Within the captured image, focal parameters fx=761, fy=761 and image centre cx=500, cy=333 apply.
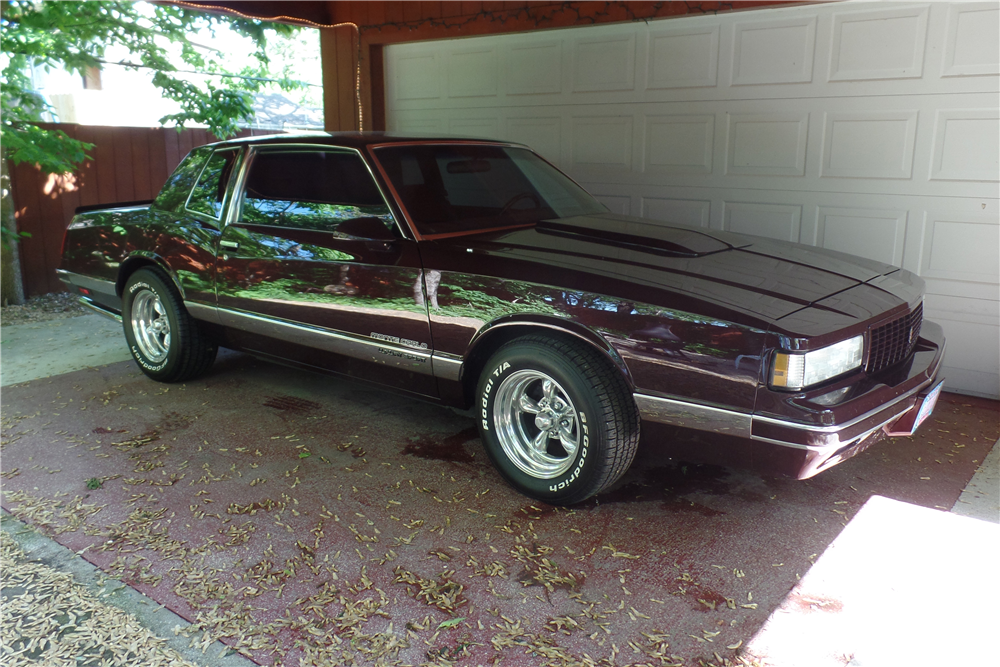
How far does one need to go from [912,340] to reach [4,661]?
3.83 metres

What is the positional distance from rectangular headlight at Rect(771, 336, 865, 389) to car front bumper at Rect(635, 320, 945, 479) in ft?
0.16

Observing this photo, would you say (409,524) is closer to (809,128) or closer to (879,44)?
(809,128)

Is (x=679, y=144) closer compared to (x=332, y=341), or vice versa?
(x=332, y=341)

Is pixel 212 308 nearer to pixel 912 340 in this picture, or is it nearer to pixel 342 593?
pixel 342 593

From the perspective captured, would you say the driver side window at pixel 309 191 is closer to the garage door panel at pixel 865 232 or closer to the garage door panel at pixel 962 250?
the garage door panel at pixel 865 232

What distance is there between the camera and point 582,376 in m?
3.17

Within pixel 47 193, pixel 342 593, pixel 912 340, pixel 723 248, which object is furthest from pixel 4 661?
pixel 47 193

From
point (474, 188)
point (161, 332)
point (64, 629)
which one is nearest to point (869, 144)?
point (474, 188)

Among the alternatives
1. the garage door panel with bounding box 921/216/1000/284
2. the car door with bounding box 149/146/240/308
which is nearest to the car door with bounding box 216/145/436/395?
the car door with bounding box 149/146/240/308

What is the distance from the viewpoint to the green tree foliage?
7.30m

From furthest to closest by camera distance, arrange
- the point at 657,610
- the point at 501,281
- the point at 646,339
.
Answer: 1. the point at 501,281
2. the point at 646,339
3. the point at 657,610

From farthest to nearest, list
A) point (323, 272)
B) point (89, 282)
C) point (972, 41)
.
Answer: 1. point (89, 282)
2. point (972, 41)
3. point (323, 272)

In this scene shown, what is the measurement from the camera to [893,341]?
3.28 metres

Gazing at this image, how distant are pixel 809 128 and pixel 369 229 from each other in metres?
3.42
